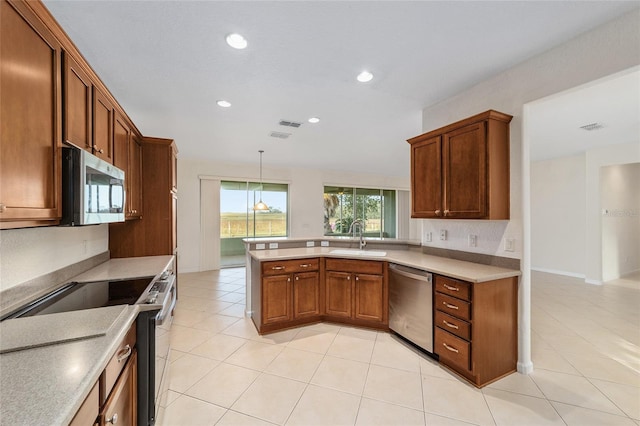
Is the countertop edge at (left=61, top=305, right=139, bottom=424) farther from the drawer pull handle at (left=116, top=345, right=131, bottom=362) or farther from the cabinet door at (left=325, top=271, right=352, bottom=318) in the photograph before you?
the cabinet door at (left=325, top=271, right=352, bottom=318)

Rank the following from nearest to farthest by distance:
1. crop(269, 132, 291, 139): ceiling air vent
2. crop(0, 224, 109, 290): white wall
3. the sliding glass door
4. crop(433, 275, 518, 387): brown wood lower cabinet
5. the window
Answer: crop(0, 224, 109, 290): white wall → crop(433, 275, 518, 387): brown wood lower cabinet → crop(269, 132, 291, 139): ceiling air vent → the sliding glass door → the window

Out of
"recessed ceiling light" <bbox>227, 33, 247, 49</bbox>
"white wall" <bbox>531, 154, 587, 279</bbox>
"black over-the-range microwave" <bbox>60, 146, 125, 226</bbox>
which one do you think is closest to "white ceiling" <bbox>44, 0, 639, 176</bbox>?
"recessed ceiling light" <bbox>227, 33, 247, 49</bbox>

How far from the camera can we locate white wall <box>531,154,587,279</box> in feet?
18.2

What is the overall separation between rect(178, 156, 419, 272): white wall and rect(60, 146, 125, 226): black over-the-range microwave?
452 centimetres

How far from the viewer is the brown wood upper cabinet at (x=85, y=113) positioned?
145cm

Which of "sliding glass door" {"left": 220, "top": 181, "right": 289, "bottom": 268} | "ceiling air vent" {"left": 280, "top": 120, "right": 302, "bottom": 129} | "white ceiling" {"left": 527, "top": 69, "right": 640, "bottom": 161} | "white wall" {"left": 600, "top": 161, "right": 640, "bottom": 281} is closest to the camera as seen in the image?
"white ceiling" {"left": 527, "top": 69, "right": 640, "bottom": 161}

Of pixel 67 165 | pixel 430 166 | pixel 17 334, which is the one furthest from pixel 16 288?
pixel 430 166

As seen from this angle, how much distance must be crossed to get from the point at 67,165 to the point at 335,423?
2.21 metres

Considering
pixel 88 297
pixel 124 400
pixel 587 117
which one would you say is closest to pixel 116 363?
pixel 124 400

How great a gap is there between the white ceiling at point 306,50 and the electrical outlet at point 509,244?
157 cm

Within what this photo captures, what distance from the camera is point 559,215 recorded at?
5.83 metres

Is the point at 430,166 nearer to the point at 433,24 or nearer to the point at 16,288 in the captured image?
the point at 433,24

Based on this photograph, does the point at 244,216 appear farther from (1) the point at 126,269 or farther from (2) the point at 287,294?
(1) the point at 126,269

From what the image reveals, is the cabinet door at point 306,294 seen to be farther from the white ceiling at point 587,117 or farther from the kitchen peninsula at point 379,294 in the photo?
the white ceiling at point 587,117
